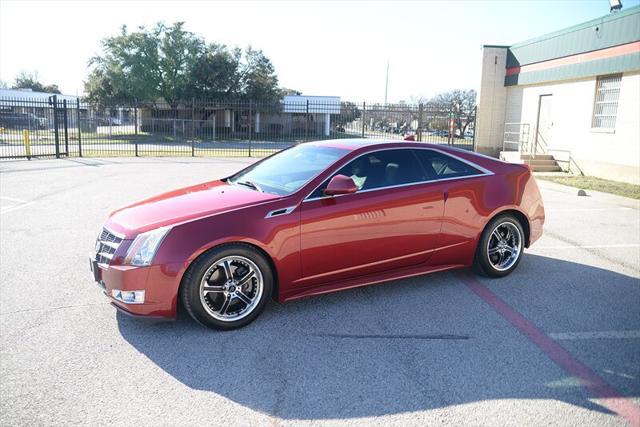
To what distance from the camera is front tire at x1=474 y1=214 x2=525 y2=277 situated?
17.9 ft

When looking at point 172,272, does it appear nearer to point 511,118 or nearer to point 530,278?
point 530,278

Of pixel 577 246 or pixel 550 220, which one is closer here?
pixel 577 246

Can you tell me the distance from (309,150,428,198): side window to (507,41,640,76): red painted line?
47.4ft

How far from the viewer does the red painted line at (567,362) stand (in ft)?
10.2

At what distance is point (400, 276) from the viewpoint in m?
4.92

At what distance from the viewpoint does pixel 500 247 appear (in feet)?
18.5

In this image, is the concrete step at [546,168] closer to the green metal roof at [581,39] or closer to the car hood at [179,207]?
the green metal roof at [581,39]

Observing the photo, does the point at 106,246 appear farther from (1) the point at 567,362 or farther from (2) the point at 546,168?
(2) the point at 546,168

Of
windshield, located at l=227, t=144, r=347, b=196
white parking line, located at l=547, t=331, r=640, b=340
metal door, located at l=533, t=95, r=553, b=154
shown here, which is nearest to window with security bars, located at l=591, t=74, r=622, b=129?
metal door, located at l=533, t=95, r=553, b=154

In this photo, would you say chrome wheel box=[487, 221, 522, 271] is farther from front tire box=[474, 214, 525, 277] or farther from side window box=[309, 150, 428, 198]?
side window box=[309, 150, 428, 198]

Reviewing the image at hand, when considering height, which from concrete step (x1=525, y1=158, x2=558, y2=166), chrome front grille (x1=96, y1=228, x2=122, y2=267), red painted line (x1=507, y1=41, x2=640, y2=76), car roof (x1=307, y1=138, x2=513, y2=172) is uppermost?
red painted line (x1=507, y1=41, x2=640, y2=76)

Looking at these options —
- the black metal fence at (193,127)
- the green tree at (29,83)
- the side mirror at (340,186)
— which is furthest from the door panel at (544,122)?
the green tree at (29,83)

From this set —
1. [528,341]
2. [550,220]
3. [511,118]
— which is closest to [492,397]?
[528,341]

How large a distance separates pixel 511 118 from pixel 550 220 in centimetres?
1609
